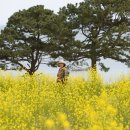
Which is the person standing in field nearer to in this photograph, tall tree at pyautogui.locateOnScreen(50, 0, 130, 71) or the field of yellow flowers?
the field of yellow flowers

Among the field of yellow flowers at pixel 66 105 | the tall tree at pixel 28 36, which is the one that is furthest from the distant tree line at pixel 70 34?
the field of yellow flowers at pixel 66 105

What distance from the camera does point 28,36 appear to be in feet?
131

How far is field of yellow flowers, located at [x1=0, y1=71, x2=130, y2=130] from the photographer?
768 cm

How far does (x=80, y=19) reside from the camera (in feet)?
126

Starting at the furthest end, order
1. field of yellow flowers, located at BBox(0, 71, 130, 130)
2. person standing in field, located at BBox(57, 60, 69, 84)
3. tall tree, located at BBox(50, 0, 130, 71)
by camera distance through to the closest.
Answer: tall tree, located at BBox(50, 0, 130, 71)
person standing in field, located at BBox(57, 60, 69, 84)
field of yellow flowers, located at BBox(0, 71, 130, 130)

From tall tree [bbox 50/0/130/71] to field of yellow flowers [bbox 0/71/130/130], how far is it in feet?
63.9

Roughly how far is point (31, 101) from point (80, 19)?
25982 millimetres

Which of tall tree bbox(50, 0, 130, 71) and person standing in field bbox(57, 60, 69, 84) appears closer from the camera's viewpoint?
person standing in field bbox(57, 60, 69, 84)

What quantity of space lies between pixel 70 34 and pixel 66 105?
25.2 metres

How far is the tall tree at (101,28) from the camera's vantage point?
1476 inches

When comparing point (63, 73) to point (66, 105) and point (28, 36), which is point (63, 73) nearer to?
point (66, 105)

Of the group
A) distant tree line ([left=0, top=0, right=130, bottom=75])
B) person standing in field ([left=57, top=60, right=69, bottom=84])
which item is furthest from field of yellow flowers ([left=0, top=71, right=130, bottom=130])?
distant tree line ([left=0, top=0, right=130, bottom=75])

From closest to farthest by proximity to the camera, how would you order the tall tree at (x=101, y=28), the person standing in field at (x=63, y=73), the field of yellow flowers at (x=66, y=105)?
1. the field of yellow flowers at (x=66, y=105)
2. the person standing in field at (x=63, y=73)
3. the tall tree at (x=101, y=28)

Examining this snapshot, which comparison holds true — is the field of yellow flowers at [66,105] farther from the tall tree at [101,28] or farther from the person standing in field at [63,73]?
the tall tree at [101,28]
